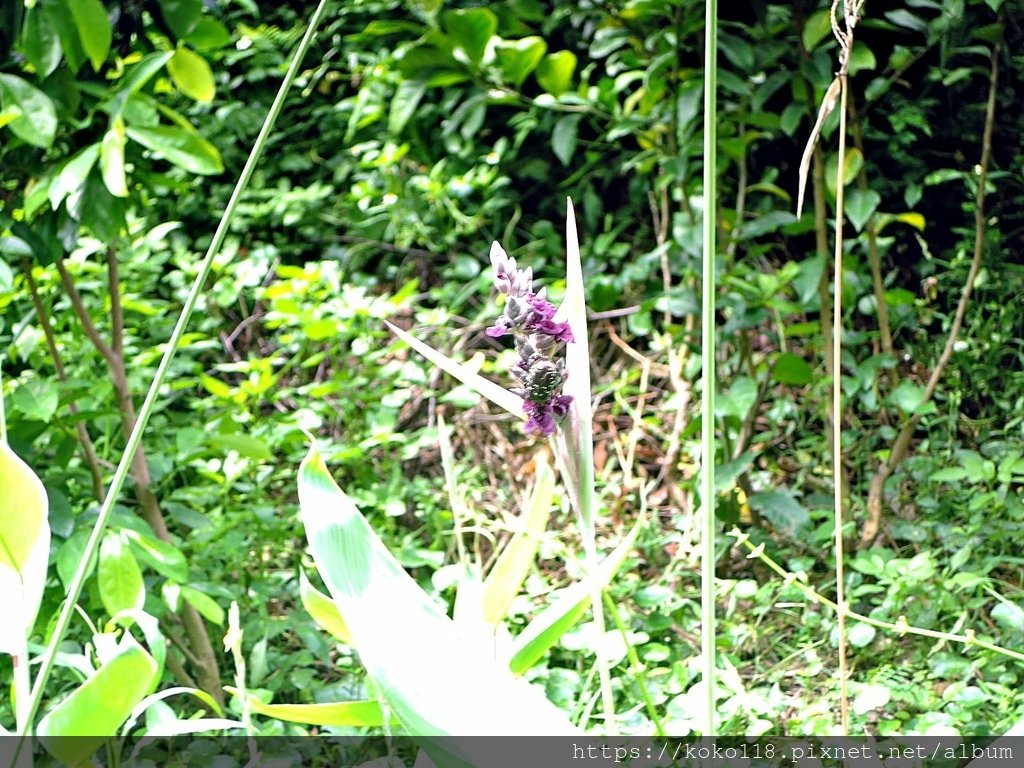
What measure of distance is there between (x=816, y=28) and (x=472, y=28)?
606mm

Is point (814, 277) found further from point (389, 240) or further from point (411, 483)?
point (389, 240)

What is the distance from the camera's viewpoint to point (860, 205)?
139cm

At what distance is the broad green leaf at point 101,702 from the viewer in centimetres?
39

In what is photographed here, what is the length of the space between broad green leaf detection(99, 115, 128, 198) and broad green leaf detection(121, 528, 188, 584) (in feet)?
1.19

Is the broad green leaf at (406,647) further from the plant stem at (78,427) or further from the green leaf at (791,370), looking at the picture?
the green leaf at (791,370)

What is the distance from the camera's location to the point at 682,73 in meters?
1.47

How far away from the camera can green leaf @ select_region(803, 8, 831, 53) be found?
4.28 ft

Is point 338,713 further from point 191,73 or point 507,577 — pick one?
point 191,73

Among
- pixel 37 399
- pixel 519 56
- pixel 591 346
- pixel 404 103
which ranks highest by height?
pixel 519 56

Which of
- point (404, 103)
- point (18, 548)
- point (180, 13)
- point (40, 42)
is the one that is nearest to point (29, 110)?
point (40, 42)

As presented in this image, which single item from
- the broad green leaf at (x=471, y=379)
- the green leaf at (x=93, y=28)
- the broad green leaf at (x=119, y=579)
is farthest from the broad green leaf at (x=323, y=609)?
the green leaf at (x=93, y=28)

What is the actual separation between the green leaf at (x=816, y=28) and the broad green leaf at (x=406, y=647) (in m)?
1.09

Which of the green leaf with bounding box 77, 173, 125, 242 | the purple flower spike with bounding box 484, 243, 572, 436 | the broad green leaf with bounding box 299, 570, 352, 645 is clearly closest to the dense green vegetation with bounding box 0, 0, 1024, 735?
the green leaf with bounding box 77, 173, 125, 242

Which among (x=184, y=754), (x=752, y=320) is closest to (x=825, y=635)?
(x=752, y=320)
